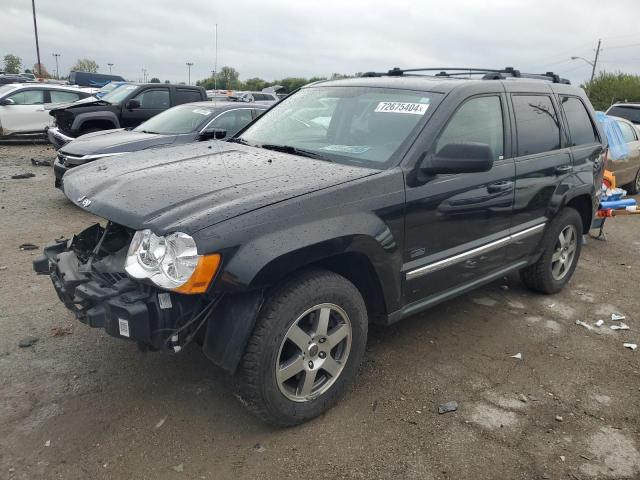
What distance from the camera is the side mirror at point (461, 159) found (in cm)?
299

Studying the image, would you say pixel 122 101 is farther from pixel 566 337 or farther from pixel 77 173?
pixel 566 337

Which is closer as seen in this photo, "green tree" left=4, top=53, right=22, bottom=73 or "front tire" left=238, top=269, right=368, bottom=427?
"front tire" left=238, top=269, right=368, bottom=427

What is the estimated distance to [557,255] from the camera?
4.71 meters

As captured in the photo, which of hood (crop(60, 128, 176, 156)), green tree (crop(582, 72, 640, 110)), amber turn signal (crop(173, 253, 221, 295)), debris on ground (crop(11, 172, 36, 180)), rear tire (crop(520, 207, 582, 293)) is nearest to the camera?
amber turn signal (crop(173, 253, 221, 295))

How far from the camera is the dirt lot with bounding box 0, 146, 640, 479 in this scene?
2.59 m

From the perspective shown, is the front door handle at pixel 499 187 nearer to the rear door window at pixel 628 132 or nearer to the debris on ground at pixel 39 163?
the rear door window at pixel 628 132

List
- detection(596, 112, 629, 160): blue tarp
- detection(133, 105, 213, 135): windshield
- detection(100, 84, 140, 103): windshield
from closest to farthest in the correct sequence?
detection(133, 105, 213, 135): windshield, detection(596, 112, 629, 160): blue tarp, detection(100, 84, 140, 103): windshield

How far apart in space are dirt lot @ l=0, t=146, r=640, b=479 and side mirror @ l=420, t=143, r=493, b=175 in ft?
4.35

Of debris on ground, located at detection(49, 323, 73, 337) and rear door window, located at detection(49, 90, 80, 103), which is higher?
rear door window, located at detection(49, 90, 80, 103)

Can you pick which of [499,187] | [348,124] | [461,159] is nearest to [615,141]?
[499,187]

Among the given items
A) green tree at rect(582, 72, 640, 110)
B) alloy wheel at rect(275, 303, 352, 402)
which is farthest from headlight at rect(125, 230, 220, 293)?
green tree at rect(582, 72, 640, 110)

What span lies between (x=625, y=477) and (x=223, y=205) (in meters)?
2.35

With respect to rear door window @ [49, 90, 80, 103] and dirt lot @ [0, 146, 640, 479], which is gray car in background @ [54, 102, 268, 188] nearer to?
dirt lot @ [0, 146, 640, 479]

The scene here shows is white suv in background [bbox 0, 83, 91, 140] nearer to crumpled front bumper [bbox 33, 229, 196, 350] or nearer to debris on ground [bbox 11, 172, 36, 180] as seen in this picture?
debris on ground [bbox 11, 172, 36, 180]
